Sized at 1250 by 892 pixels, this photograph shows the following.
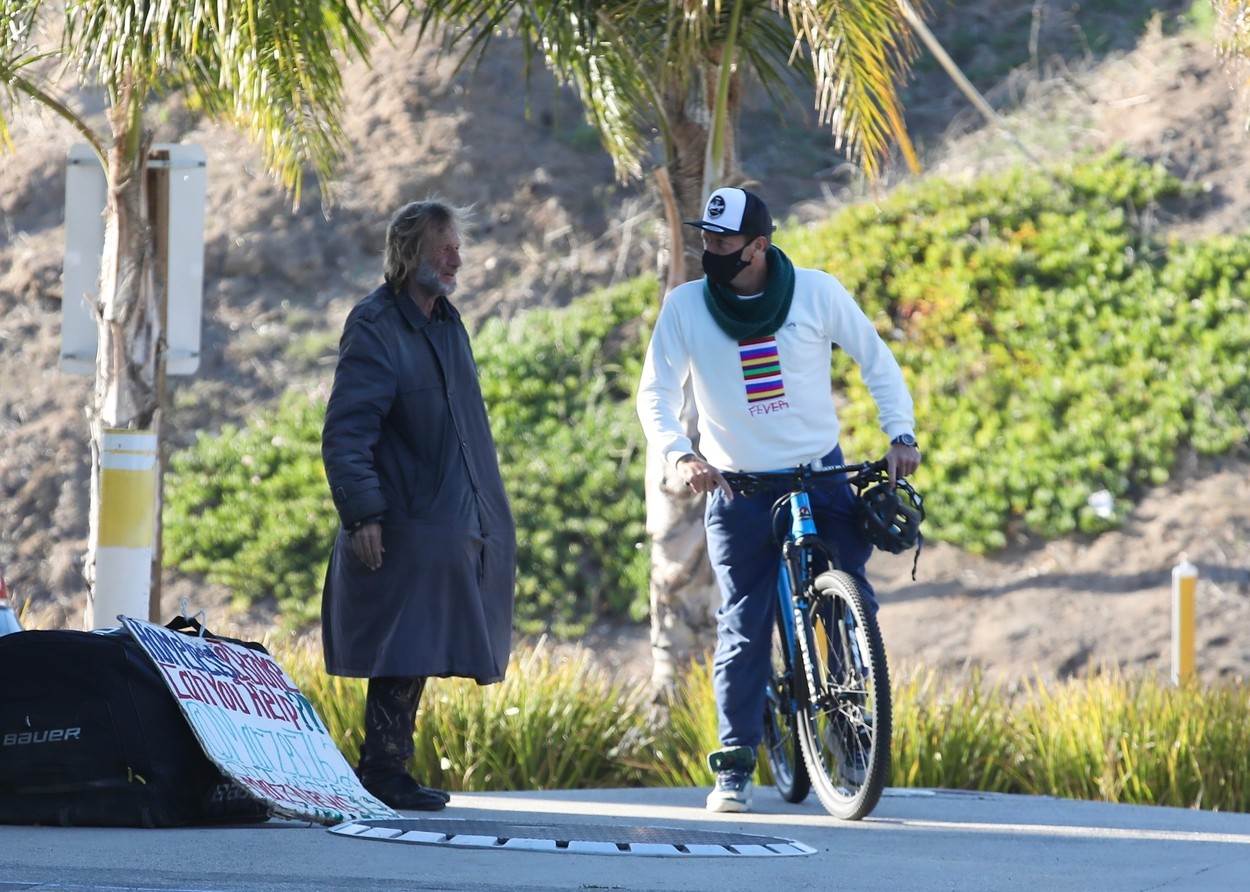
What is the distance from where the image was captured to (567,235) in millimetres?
18406

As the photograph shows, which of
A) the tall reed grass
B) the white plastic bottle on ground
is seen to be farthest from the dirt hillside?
the white plastic bottle on ground

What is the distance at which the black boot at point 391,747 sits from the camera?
586cm

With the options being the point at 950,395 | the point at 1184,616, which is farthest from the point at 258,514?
the point at 1184,616

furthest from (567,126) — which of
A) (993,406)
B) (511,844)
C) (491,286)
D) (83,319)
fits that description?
(511,844)

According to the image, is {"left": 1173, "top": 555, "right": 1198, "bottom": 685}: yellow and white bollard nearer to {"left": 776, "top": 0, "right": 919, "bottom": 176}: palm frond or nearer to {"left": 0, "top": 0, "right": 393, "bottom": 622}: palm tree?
{"left": 776, "top": 0, "right": 919, "bottom": 176}: palm frond

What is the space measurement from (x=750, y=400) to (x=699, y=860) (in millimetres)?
1689

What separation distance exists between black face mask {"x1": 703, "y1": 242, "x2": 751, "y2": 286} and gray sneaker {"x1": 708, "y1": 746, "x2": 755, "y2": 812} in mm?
1554

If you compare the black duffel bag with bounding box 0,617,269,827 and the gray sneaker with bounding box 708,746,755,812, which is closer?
the black duffel bag with bounding box 0,617,269,827

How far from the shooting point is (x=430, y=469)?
575cm

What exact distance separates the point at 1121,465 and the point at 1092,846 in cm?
894

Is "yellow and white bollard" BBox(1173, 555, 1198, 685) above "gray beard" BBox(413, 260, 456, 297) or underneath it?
underneath

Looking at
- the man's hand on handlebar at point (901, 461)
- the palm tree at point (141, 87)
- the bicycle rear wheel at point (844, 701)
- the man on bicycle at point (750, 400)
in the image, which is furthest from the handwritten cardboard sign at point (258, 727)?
the palm tree at point (141, 87)

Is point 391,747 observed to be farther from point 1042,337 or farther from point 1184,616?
point 1042,337

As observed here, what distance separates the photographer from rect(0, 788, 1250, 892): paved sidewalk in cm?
414
